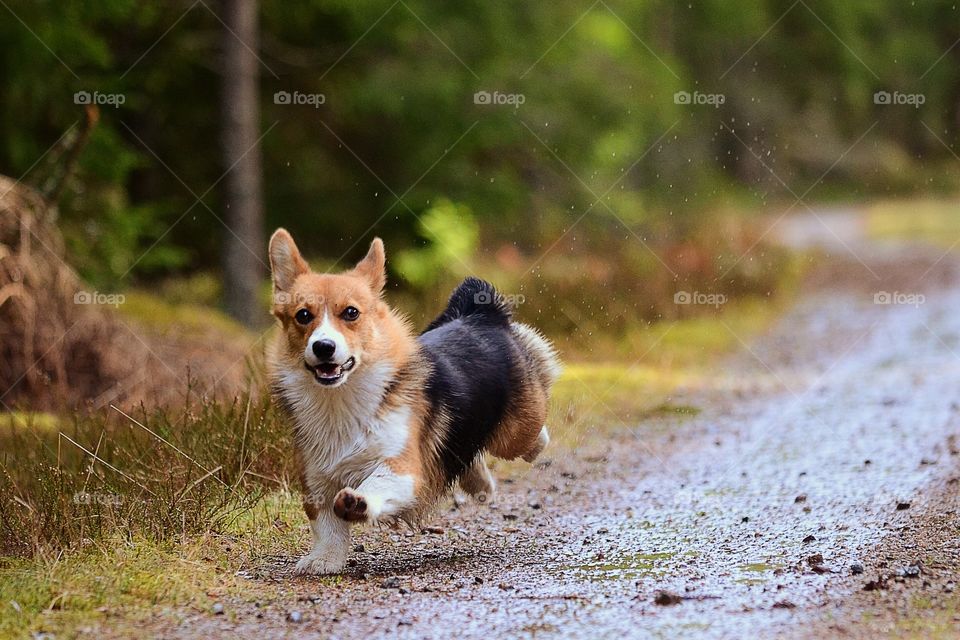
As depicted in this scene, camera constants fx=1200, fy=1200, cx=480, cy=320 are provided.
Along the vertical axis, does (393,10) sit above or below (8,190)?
above

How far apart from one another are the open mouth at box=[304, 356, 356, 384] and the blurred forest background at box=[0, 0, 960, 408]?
20.6 feet

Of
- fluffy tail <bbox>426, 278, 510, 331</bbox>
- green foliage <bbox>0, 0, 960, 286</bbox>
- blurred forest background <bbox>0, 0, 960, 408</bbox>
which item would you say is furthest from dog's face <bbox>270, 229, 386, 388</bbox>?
green foliage <bbox>0, 0, 960, 286</bbox>

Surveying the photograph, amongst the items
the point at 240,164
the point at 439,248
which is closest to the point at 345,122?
the point at 439,248

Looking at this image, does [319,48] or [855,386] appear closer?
[855,386]

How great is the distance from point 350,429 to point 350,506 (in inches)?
18.9

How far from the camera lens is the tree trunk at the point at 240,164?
13.4 metres

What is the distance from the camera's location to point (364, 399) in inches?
219

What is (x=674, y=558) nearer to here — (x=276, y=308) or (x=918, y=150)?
(x=276, y=308)

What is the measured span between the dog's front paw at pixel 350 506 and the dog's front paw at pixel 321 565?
405 millimetres

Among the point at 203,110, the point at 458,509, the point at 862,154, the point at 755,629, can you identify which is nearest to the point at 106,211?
the point at 203,110

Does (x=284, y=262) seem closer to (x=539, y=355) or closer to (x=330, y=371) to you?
(x=330, y=371)

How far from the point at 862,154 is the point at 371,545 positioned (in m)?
35.8

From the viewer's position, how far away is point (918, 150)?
4091 cm

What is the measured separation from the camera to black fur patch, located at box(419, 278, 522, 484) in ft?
19.3
